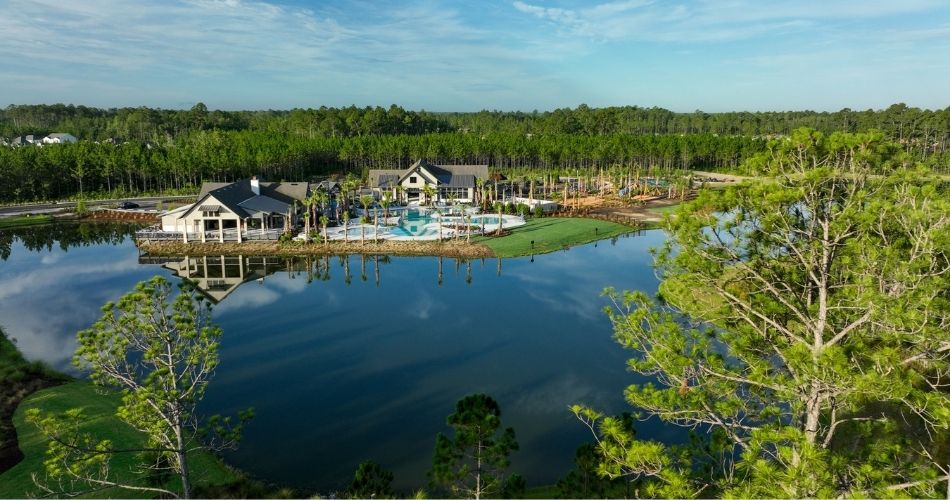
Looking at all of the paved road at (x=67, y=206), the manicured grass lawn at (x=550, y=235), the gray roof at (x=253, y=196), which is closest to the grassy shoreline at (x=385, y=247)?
the manicured grass lawn at (x=550, y=235)

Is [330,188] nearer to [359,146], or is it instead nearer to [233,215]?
[233,215]

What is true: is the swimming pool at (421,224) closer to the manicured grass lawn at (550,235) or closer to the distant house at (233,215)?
the manicured grass lawn at (550,235)

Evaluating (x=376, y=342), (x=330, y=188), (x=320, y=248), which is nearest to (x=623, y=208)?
(x=330, y=188)

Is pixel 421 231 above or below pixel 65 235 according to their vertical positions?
above

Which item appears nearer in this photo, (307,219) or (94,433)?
(94,433)

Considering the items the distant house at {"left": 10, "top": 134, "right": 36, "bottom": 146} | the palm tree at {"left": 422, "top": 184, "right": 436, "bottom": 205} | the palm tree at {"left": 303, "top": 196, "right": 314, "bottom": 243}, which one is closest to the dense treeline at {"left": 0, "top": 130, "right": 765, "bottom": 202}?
the palm tree at {"left": 422, "top": 184, "right": 436, "bottom": 205}
